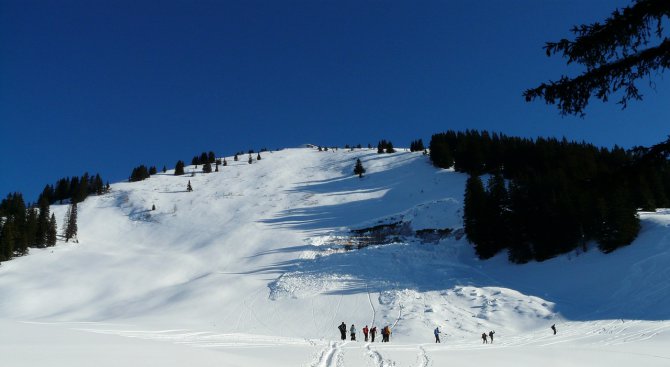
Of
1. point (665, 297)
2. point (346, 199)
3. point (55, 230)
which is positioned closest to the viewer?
point (665, 297)

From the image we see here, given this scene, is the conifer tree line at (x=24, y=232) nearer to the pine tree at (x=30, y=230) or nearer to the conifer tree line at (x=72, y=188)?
the pine tree at (x=30, y=230)

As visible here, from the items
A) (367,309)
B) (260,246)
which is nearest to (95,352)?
(367,309)

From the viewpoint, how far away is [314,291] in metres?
37.4

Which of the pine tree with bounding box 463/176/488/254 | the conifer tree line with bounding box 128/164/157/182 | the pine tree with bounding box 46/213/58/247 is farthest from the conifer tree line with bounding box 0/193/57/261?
the pine tree with bounding box 463/176/488/254

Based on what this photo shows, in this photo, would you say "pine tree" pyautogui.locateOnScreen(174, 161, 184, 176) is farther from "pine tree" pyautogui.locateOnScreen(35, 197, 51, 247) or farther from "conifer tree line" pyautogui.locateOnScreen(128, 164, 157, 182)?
"pine tree" pyautogui.locateOnScreen(35, 197, 51, 247)

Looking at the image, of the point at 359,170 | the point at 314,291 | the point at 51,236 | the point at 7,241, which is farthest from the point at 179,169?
the point at 314,291

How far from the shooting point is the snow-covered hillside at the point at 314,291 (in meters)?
14.0

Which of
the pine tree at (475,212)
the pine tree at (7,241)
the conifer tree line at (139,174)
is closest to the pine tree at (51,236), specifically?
the pine tree at (7,241)

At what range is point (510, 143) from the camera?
75000 millimetres

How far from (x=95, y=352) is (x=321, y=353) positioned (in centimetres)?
786

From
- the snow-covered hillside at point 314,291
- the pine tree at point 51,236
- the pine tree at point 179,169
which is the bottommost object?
the snow-covered hillside at point 314,291

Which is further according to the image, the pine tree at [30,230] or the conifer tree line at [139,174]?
the conifer tree line at [139,174]

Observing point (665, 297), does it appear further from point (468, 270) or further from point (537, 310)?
point (468, 270)

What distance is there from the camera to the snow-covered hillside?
14.0 meters
